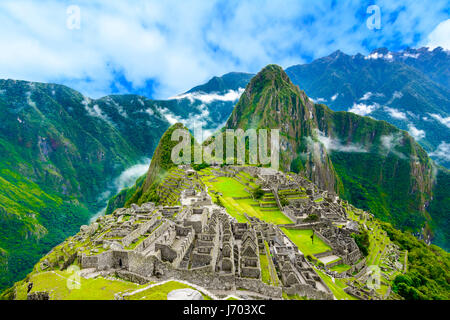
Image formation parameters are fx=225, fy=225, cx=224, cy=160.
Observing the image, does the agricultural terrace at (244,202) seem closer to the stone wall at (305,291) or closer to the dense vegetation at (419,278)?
the stone wall at (305,291)

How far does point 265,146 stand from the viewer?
17488cm

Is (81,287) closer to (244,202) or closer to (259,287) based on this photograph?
(259,287)

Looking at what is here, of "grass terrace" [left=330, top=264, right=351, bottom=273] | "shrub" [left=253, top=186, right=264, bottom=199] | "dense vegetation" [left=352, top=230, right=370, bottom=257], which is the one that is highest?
"shrub" [left=253, top=186, right=264, bottom=199]

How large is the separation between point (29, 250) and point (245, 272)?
114 meters

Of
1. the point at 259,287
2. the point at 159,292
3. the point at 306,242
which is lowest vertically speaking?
the point at 306,242

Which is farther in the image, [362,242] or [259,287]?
[362,242]

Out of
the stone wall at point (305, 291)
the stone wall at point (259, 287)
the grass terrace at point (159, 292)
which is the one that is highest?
the grass terrace at point (159, 292)

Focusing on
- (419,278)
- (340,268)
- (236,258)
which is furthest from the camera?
(419,278)

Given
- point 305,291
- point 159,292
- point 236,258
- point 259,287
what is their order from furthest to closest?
point 236,258 → point 305,291 → point 259,287 → point 159,292

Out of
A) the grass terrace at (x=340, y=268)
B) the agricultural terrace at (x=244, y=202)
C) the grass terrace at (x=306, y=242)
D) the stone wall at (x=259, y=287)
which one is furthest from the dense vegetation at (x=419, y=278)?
the stone wall at (x=259, y=287)

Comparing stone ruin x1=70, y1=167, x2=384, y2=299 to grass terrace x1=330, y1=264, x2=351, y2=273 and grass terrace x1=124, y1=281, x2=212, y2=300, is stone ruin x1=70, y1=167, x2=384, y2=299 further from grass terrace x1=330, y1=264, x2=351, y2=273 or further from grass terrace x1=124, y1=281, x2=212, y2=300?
grass terrace x1=330, y1=264, x2=351, y2=273

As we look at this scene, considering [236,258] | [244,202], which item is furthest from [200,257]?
[244,202]

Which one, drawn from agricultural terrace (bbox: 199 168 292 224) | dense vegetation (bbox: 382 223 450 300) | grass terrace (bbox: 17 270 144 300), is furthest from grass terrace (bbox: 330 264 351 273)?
grass terrace (bbox: 17 270 144 300)
